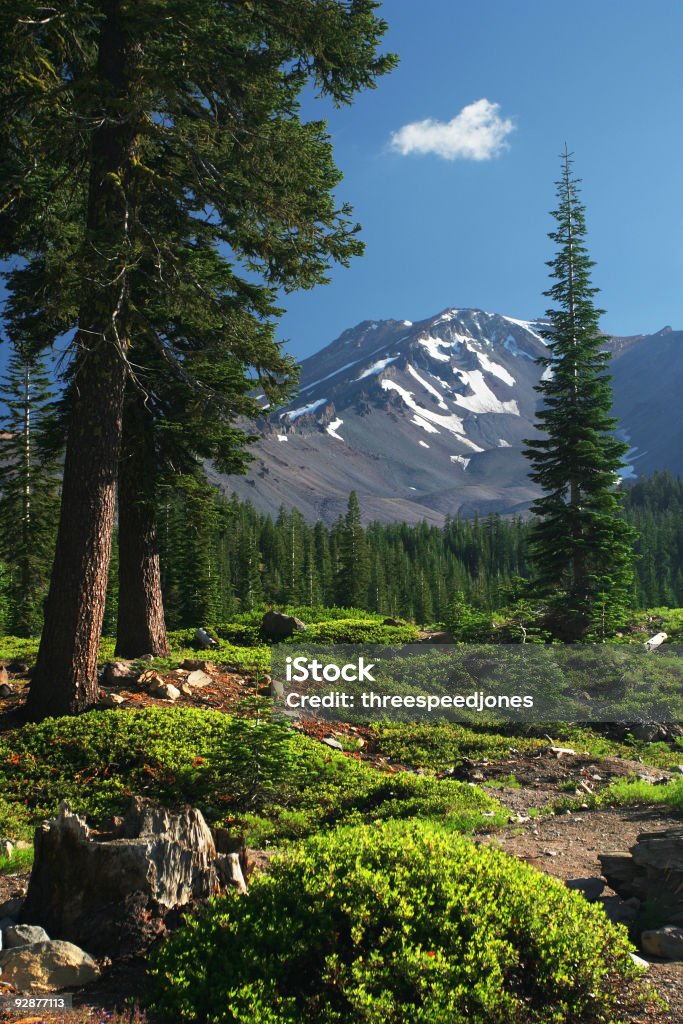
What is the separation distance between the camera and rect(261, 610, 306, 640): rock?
1959 centimetres

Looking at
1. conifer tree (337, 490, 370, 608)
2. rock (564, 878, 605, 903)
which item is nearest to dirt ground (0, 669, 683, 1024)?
rock (564, 878, 605, 903)

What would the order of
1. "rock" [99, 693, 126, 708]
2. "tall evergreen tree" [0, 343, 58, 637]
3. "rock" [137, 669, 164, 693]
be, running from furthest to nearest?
"tall evergreen tree" [0, 343, 58, 637]
"rock" [137, 669, 164, 693]
"rock" [99, 693, 126, 708]

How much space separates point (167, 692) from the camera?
11.4m

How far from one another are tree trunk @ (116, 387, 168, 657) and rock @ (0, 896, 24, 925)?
28.4ft

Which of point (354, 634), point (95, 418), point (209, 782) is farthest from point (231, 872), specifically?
point (354, 634)

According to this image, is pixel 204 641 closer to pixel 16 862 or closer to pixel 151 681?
pixel 151 681

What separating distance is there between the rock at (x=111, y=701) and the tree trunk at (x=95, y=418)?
0.72 ft

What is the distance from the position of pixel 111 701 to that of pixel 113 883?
5.80 m

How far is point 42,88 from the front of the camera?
9.08m

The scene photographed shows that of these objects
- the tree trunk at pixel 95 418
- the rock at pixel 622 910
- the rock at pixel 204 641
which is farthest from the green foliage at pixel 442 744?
the rock at pixel 204 641

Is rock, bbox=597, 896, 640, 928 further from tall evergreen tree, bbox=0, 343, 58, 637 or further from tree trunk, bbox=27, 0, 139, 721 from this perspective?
tall evergreen tree, bbox=0, 343, 58, 637

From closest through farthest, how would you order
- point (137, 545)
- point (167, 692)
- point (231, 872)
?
point (231, 872) → point (167, 692) → point (137, 545)

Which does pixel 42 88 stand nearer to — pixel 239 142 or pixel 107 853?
pixel 239 142

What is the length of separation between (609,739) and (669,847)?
850cm
